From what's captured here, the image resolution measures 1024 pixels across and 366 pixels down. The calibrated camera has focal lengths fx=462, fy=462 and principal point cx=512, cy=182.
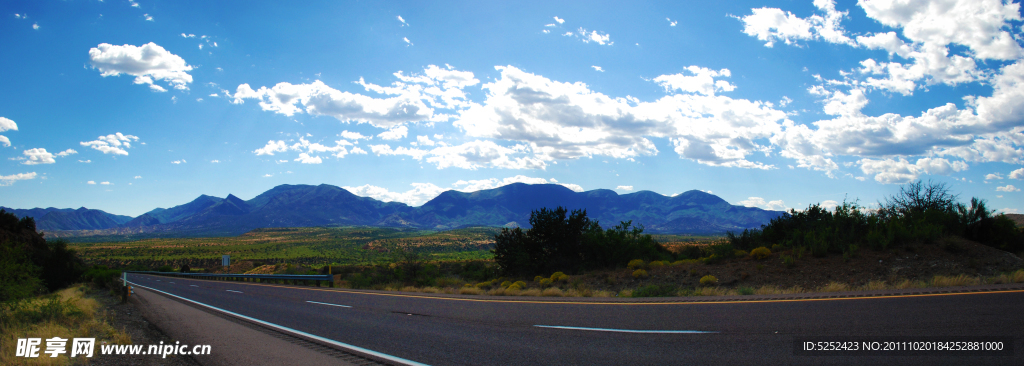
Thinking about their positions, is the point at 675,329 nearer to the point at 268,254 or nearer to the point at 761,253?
the point at 761,253

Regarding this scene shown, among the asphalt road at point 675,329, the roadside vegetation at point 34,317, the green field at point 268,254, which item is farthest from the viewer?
the green field at point 268,254

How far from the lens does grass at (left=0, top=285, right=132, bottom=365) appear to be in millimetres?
7781

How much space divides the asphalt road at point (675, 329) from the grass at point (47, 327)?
3798 millimetres

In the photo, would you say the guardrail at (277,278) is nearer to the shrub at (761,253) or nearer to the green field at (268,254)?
the shrub at (761,253)

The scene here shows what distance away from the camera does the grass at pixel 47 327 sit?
25.5 feet

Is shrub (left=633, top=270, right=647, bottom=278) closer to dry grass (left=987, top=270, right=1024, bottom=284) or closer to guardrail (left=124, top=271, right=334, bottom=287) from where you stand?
dry grass (left=987, top=270, right=1024, bottom=284)

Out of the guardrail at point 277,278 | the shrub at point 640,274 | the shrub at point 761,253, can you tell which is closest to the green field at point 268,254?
the guardrail at point 277,278

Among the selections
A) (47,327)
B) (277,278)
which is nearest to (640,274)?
(47,327)

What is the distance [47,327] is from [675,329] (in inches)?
543

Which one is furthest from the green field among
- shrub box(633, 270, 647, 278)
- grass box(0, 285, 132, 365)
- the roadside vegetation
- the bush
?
the bush

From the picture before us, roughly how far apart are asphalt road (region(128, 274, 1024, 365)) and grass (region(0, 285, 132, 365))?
3798 millimetres

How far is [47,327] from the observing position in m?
10.7

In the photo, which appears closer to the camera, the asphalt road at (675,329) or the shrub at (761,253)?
the asphalt road at (675,329)

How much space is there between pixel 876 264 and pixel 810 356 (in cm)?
1444
